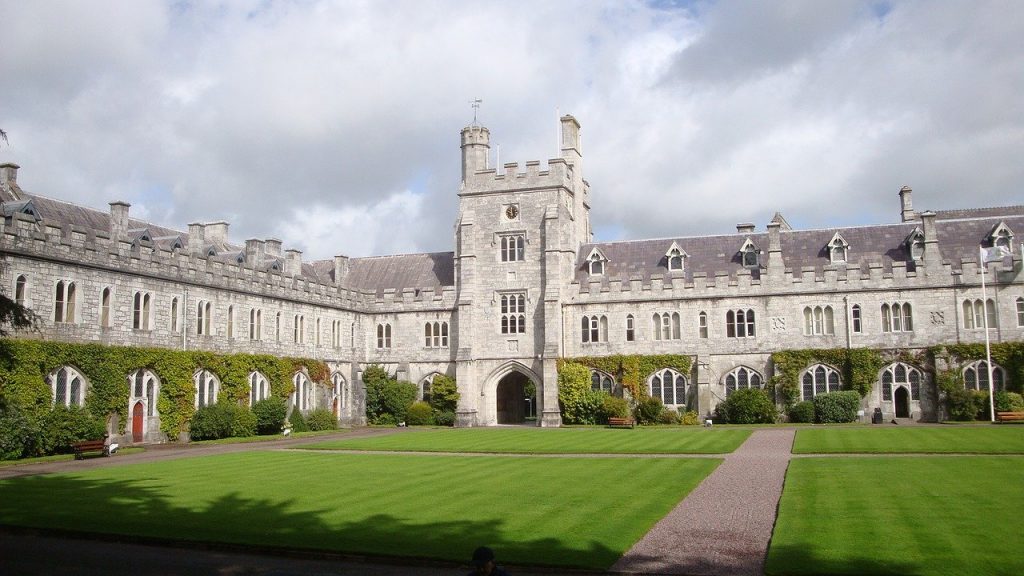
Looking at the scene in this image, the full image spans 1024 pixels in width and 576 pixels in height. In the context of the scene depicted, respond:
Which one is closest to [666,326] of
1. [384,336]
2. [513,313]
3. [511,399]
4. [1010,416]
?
[513,313]

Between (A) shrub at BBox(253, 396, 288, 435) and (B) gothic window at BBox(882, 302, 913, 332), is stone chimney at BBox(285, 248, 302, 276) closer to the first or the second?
(A) shrub at BBox(253, 396, 288, 435)

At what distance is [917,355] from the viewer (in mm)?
42781

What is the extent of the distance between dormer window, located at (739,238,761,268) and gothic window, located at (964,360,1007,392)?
11.1 m

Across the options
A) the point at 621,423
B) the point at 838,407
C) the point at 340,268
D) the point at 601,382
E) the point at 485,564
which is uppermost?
the point at 340,268

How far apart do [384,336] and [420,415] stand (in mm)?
6121

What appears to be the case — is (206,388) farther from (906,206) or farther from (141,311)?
(906,206)

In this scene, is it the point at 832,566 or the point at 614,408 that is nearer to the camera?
the point at 832,566

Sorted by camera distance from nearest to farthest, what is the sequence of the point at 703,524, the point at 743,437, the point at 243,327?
1. the point at 703,524
2. the point at 743,437
3. the point at 243,327

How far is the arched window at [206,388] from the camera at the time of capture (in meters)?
37.6

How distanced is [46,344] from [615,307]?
27.2 m

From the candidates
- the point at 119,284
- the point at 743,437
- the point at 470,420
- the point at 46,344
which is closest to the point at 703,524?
the point at 743,437

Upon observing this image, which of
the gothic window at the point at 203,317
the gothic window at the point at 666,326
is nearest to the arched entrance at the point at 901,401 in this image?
the gothic window at the point at 666,326

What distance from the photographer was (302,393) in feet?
147

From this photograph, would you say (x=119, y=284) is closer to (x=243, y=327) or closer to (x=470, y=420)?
(x=243, y=327)
